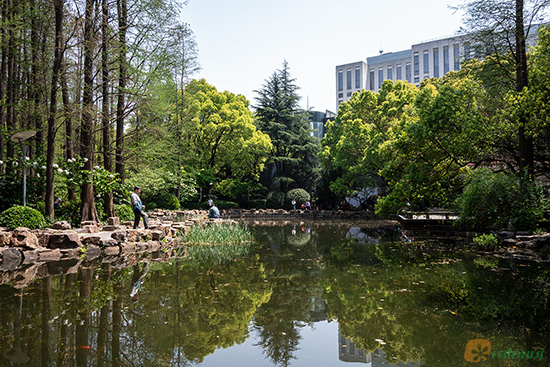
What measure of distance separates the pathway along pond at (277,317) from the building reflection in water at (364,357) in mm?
12

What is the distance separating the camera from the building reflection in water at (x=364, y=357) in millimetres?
3658

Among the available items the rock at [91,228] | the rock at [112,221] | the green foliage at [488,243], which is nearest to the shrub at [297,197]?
the rock at [112,221]

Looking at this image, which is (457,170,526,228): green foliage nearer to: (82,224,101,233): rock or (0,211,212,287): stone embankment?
(0,211,212,287): stone embankment

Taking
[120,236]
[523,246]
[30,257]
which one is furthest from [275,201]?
[30,257]

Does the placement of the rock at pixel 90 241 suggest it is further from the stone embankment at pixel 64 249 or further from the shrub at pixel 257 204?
the shrub at pixel 257 204

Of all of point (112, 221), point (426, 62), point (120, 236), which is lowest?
point (120, 236)

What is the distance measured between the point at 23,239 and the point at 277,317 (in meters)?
6.77

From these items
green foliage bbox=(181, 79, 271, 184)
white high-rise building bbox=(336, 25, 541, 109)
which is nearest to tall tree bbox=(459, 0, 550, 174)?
green foliage bbox=(181, 79, 271, 184)

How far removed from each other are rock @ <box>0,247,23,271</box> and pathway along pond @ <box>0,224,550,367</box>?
1577 mm

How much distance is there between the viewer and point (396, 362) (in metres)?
3.68

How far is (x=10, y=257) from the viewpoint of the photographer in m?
8.20

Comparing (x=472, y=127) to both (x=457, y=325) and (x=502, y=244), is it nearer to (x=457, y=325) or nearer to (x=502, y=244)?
(x=502, y=244)

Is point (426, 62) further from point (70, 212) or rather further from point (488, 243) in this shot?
point (70, 212)

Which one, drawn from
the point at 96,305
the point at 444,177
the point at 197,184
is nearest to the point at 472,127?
the point at 444,177
